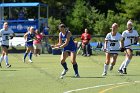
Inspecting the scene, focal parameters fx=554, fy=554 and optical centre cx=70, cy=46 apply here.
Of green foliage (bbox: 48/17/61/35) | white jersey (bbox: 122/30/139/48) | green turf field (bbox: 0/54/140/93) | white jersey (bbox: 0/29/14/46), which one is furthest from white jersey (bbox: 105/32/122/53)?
green foliage (bbox: 48/17/61/35)

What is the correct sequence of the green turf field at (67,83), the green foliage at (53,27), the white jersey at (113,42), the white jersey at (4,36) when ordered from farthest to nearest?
the green foliage at (53,27) < the white jersey at (4,36) < the white jersey at (113,42) < the green turf field at (67,83)

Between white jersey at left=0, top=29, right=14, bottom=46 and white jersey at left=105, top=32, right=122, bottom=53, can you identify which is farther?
white jersey at left=0, top=29, right=14, bottom=46

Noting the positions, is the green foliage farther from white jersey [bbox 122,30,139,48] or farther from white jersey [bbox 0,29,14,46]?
white jersey [bbox 122,30,139,48]

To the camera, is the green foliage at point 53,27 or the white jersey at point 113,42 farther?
the green foliage at point 53,27

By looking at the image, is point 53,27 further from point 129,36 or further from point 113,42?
point 113,42

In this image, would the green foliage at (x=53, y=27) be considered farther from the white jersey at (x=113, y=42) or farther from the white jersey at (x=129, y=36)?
the white jersey at (x=113, y=42)

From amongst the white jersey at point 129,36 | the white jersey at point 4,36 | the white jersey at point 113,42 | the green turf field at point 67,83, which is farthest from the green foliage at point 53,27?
the green turf field at point 67,83

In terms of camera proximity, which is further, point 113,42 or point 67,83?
point 113,42

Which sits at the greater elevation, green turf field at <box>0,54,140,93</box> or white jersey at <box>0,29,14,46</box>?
white jersey at <box>0,29,14,46</box>

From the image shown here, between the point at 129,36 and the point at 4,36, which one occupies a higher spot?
the point at 129,36

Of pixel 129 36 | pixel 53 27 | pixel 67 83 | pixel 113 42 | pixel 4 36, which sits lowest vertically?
pixel 53 27

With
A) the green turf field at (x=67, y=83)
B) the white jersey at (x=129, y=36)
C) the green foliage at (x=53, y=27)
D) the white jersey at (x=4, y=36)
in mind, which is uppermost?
the white jersey at (x=129, y=36)

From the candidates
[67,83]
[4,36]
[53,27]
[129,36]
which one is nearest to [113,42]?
[129,36]

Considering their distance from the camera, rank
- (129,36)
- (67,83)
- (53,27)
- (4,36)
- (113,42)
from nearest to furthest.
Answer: (67,83)
(113,42)
(129,36)
(4,36)
(53,27)
